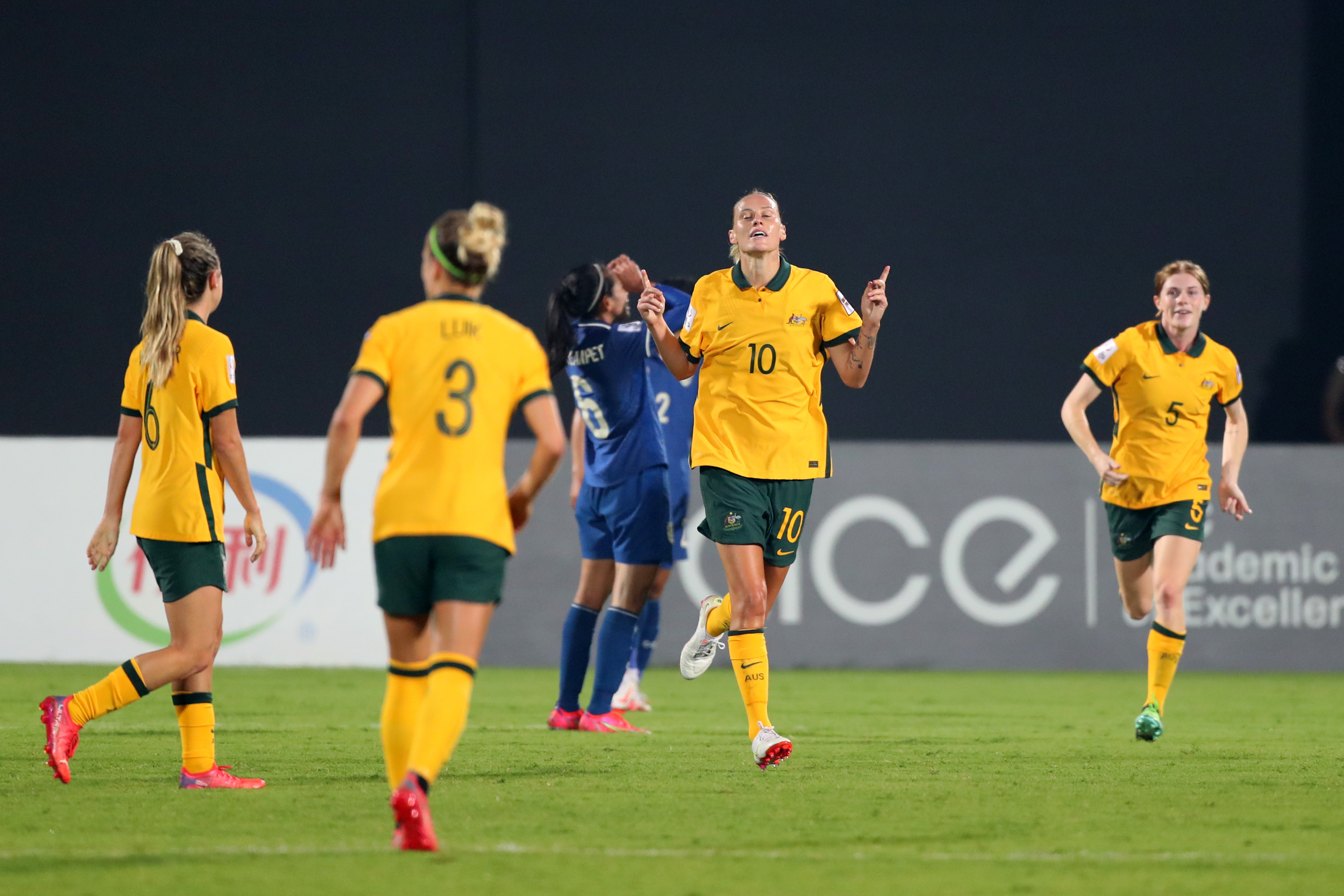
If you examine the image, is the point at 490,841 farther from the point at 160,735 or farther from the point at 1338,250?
the point at 1338,250

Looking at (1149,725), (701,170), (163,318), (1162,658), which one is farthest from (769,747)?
(701,170)

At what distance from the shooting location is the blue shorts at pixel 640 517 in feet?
24.9

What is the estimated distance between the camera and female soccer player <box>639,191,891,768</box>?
6090 millimetres

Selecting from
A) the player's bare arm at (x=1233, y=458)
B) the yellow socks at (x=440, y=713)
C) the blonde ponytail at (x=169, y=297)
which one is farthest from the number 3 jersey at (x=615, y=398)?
the yellow socks at (x=440, y=713)

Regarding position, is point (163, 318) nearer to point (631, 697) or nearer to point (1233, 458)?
point (631, 697)

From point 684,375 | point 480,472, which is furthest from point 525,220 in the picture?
point 480,472

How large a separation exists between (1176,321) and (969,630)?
4.77 m

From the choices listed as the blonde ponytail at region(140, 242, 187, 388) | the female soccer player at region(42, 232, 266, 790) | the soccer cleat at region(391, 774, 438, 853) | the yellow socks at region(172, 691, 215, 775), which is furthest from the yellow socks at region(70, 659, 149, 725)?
the soccer cleat at region(391, 774, 438, 853)

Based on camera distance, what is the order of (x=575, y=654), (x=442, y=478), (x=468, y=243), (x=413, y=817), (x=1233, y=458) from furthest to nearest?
(x=1233, y=458) < (x=575, y=654) < (x=468, y=243) < (x=442, y=478) < (x=413, y=817)

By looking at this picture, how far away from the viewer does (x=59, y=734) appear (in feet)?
17.5

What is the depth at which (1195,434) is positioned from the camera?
779 cm

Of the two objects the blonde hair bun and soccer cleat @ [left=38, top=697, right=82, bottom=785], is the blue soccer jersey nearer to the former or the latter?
soccer cleat @ [left=38, top=697, right=82, bottom=785]

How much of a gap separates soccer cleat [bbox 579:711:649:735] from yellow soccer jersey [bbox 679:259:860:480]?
1808mm

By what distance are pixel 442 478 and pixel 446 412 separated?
0.18m
